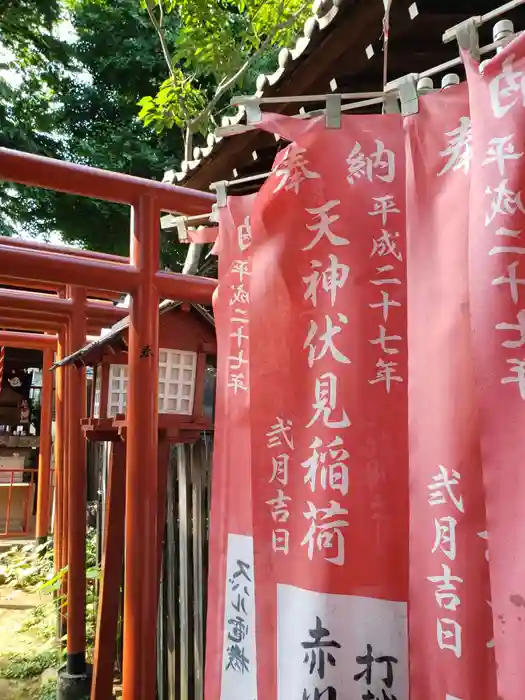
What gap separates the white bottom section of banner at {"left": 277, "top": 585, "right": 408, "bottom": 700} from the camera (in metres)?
1.75

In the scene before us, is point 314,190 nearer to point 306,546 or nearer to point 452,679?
point 306,546

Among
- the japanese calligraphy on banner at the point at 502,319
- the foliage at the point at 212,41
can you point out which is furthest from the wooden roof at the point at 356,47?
the foliage at the point at 212,41

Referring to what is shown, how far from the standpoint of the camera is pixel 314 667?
5.96ft

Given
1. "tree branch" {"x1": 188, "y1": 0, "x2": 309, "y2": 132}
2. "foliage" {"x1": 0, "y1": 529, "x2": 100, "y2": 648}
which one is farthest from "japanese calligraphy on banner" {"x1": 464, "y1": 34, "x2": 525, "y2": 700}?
"tree branch" {"x1": 188, "y1": 0, "x2": 309, "y2": 132}

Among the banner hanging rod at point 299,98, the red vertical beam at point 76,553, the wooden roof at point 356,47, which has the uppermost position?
the wooden roof at point 356,47

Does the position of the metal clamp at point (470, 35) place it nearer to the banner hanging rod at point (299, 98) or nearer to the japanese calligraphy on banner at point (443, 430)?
the japanese calligraphy on banner at point (443, 430)

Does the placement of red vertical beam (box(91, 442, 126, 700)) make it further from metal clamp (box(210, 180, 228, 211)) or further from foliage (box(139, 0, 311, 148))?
foliage (box(139, 0, 311, 148))

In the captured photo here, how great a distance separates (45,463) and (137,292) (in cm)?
770

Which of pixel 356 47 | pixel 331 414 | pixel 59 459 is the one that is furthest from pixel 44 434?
pixel 331 414

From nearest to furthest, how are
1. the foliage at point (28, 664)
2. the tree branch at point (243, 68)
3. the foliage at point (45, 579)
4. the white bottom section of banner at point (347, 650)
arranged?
the white bottom section of banner at point (347, 650) → the foliage at point (28, 664) → the foliage at point (45, 579) → the tree branch at point (243, 68)

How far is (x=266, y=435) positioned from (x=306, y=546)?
14.7 inches

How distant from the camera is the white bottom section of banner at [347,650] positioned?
1746 millimetres

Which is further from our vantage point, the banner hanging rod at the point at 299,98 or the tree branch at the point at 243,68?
the tree branch at the point at 243,68

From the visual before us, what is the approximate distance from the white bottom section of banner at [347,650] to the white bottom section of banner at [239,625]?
0.36 meters
